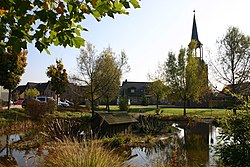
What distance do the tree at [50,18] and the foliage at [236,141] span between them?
3.19 m

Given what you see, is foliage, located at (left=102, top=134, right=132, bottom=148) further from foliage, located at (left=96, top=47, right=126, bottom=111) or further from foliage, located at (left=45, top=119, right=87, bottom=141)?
foliage, located at (left=96, top=47, right=126, bottom=111)

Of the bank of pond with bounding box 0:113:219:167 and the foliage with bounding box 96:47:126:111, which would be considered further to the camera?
the foliage with bounding box 96:47:126:111

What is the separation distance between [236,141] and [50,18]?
4.05 m

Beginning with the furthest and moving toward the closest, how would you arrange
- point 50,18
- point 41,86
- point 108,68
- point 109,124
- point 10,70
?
point 41,86 < point 108,68 < point 10,70 < point 109,124 < point 50,18

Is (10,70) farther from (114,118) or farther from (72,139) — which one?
(72,139)

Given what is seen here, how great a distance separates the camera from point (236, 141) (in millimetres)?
4973

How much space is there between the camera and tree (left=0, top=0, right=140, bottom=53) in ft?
8.72

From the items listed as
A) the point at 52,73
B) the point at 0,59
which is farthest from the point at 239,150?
the point at 52,73

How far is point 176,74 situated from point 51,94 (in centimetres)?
4965

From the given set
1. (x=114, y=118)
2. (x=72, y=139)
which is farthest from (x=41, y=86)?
(x=72, y=139)

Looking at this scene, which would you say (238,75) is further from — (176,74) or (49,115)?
(49,115)

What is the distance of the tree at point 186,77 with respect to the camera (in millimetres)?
31844

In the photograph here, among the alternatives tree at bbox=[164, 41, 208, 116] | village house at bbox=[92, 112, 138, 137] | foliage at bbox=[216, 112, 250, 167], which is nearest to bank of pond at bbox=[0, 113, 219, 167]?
village house at bbox=[92, 112, 138, 137]

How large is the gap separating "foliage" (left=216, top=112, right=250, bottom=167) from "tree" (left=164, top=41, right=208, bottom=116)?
27.2 meters
